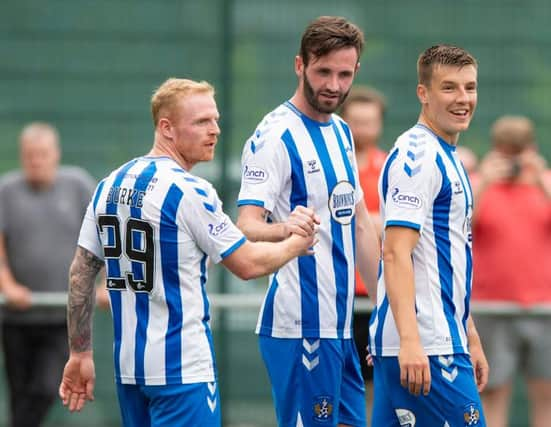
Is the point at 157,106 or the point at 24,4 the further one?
the point at 24,4

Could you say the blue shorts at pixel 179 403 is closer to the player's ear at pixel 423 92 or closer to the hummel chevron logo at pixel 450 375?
the hummel chevron logo at pixel 450 375

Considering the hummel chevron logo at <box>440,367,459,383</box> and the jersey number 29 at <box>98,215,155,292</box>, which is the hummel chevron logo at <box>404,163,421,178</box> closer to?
the hummel chevron logo at <box>440,367,459,383</box>

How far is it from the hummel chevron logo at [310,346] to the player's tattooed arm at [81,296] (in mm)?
A: 972

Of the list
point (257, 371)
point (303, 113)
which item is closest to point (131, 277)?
point (303, 113)

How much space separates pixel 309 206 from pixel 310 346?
2.07 ft

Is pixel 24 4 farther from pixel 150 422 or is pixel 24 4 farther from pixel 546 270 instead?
pixel 150 422

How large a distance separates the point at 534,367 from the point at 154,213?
4.09 metres

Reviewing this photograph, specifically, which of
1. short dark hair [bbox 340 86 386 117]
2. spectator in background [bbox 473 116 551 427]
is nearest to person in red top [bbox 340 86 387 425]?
short dark hair [bbox 340 86 386 117]

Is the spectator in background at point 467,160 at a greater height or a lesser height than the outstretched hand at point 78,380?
greater

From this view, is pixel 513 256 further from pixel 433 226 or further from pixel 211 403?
pixel 211 403

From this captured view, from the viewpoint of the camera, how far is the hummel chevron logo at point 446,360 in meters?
5.83

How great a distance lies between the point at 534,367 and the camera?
29.6 feet

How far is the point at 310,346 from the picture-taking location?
6.38 meters

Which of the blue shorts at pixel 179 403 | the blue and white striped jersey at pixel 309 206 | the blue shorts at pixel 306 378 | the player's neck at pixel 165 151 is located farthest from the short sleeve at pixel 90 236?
the blue shorts at pixel 306 378
